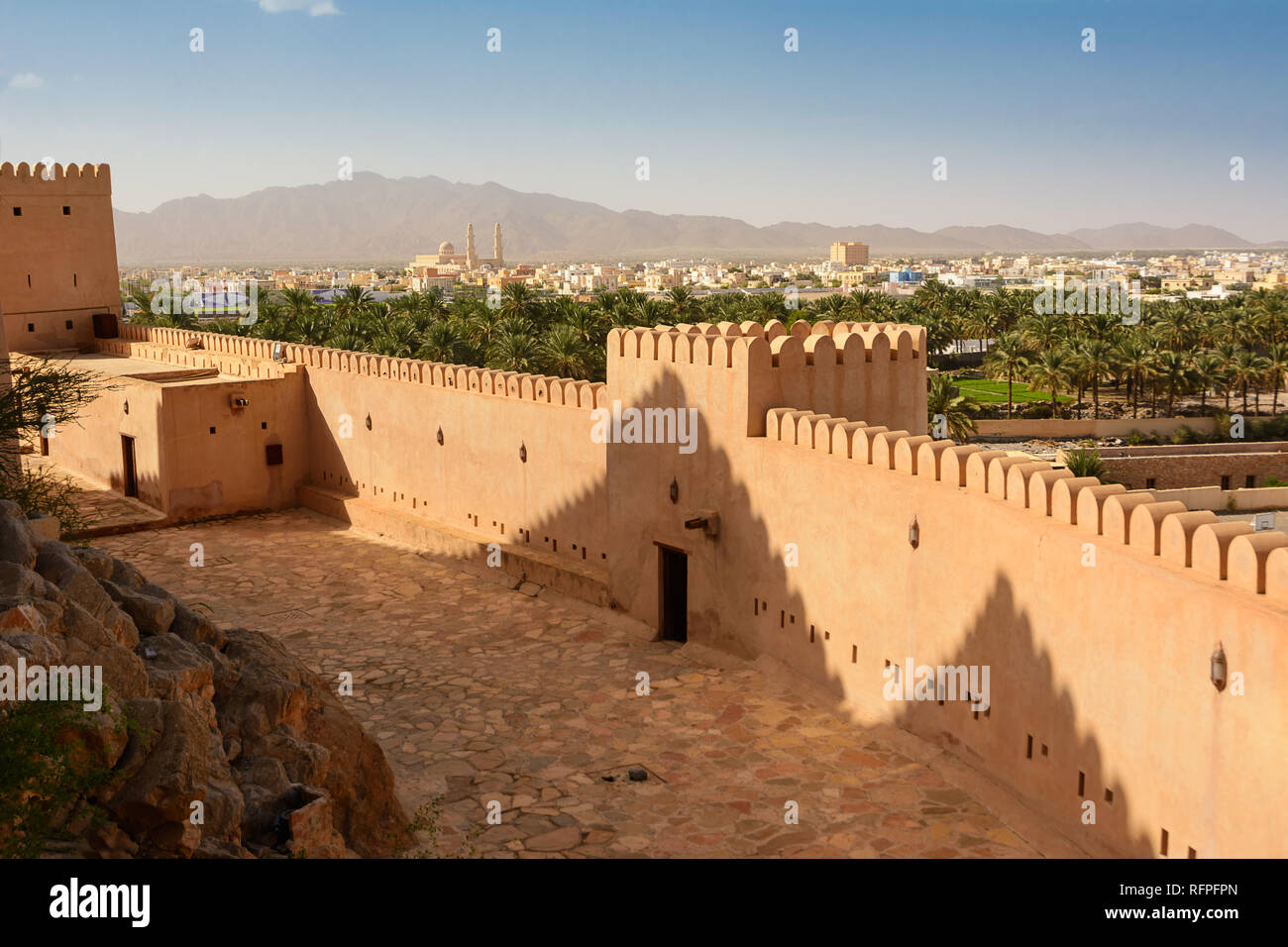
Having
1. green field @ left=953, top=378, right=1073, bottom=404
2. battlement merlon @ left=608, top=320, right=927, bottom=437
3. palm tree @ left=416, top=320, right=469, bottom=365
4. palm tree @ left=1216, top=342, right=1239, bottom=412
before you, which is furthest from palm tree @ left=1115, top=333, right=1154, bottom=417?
battlement merlon @ left=608, top=320, right=927, bottom=437

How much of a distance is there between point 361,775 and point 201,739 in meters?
1.83

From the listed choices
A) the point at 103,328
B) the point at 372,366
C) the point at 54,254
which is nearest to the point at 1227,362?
the point at 372,366

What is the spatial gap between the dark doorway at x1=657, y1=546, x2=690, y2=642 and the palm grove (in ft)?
68.6

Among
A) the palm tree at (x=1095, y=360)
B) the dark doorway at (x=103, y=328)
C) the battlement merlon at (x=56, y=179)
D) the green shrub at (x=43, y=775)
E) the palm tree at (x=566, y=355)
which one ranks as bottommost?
the green shrub at (x=43, y=775)

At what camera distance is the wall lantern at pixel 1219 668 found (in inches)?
245

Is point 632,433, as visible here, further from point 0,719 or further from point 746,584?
point 0,719

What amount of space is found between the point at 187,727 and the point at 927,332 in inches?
1221

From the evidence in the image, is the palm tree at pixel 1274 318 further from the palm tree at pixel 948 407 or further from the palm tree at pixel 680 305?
the palm tree at pixel 680 305

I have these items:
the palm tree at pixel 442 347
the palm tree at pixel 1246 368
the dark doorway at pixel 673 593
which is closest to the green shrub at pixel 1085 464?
the palm tree at pixel 1246 368

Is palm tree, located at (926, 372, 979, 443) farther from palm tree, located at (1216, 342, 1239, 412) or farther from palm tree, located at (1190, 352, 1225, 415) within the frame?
palm tree, located at (1216, 342, 1239, 412)

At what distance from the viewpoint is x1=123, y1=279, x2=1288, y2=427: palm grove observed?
34.8 m

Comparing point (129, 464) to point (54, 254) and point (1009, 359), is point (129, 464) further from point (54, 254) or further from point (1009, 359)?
point (1009, 359)

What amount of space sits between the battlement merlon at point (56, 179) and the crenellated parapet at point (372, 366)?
309 cm

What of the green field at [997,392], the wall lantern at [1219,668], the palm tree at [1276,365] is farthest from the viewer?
the green field at [997,392]
